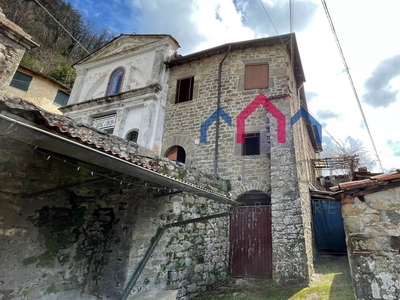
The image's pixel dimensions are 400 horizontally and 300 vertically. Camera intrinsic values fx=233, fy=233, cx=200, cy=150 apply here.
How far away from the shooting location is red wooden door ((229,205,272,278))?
6805 mm

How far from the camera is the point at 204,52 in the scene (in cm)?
1061

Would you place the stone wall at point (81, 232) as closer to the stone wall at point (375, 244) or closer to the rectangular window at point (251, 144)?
the stone wall at point (375, 244)

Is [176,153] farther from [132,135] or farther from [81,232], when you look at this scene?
[81,232]

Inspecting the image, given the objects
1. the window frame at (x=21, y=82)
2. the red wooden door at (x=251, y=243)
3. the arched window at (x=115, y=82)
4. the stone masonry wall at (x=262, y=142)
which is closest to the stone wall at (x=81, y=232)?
the red wooden door at (x=251, y=243)

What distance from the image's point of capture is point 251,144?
907 cm

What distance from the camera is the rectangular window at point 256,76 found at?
31.0ft

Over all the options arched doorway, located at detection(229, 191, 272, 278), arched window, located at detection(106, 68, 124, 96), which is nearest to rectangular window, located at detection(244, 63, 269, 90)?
arched doorway, located at detection(229, 191, 272, 278)

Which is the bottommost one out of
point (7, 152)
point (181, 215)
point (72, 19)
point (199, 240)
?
point (199, 240)

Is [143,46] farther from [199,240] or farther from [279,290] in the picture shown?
[279,290]

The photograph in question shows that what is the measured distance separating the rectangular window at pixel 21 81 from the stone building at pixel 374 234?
20143 millimetres

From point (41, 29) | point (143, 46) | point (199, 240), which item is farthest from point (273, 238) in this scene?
point (41, 29)

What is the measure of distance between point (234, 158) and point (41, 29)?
25823 mm

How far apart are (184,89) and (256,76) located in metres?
3.33

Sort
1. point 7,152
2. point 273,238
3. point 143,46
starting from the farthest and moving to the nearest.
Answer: point 143,46
point 273,238
point 7,152
